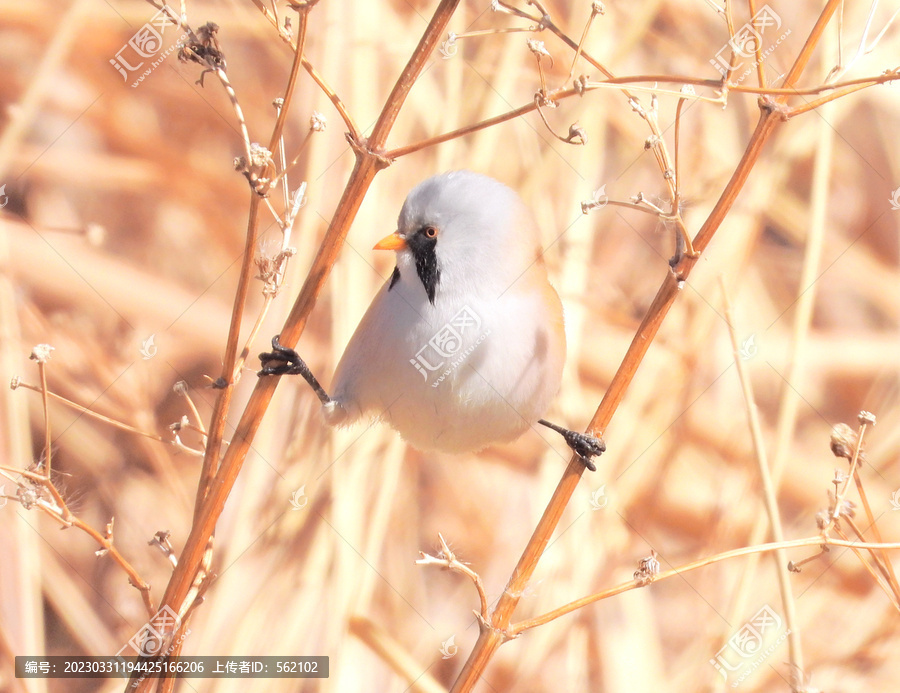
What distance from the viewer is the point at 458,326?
3.20 ft

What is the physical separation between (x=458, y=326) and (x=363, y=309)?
497 millimetres

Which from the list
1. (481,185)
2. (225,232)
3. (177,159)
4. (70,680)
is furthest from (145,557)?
(481,185)

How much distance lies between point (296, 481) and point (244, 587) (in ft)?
0.74

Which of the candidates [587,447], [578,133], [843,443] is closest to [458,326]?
[587,447]

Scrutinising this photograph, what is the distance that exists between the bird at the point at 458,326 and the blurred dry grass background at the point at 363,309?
383 mm

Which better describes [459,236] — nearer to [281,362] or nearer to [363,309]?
[281,362]

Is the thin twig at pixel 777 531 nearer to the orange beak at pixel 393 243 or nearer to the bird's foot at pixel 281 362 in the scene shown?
the orange beak at pixel 393 243

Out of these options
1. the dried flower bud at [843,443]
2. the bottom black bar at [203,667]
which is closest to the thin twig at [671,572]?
the dried flower bud at [843,443]

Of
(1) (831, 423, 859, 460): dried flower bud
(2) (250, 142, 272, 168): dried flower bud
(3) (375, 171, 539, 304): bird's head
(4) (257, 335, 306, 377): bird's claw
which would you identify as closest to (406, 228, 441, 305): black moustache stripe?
(3) (375, 171, 539, 304): bird's head

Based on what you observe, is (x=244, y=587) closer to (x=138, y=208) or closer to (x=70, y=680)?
(x=70, y=680)

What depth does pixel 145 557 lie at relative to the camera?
1604 millimetres

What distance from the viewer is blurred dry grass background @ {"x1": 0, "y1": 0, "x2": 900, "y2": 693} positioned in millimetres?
1427

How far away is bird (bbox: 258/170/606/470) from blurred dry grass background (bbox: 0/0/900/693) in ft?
1.26

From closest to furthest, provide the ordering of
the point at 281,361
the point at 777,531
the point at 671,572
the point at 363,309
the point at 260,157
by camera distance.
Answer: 1. the point at 260,157
2. the point at 671,572
3. the point at 281,361
4. the point at 777,531
5. the point at 363,309
